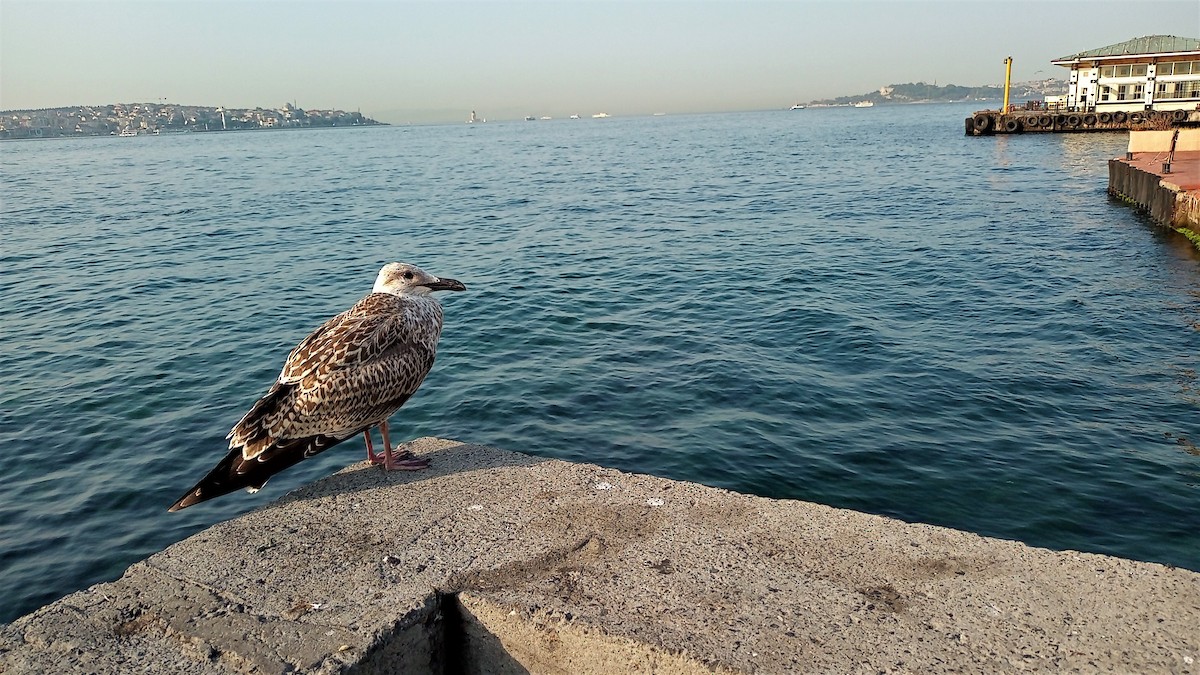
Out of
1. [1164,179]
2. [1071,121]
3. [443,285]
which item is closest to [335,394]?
[443,285]

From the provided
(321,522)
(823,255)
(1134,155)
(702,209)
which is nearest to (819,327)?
(823,255)

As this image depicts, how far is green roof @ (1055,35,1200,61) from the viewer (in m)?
65.2

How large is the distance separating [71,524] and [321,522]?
439 cm

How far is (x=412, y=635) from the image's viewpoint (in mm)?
3184

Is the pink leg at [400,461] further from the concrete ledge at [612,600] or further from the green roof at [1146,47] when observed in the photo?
the green roof at [1146,47]

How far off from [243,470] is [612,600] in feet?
7.50

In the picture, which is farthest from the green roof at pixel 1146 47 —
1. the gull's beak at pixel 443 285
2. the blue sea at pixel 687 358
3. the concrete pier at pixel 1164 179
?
the gull's beak at pixel 443 285

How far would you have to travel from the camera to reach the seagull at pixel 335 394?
4434 millimetres

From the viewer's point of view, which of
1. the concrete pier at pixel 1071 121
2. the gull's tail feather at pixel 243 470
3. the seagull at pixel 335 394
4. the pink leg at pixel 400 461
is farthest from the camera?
the concrete pier at pixel 1071 121

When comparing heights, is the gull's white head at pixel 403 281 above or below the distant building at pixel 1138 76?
below

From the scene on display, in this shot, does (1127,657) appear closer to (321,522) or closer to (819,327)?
(321,522)

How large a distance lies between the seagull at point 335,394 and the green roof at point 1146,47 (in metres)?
75.3

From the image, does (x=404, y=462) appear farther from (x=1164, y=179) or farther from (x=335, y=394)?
(x=1164, y=179)

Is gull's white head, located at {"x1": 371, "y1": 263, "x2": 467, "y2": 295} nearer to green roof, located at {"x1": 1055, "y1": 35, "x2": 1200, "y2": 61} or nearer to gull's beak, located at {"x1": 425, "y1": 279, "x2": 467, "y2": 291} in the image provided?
gull's beak, located at {"x1": 425, "y1": 279, "x2": 467, "y2": 291}
